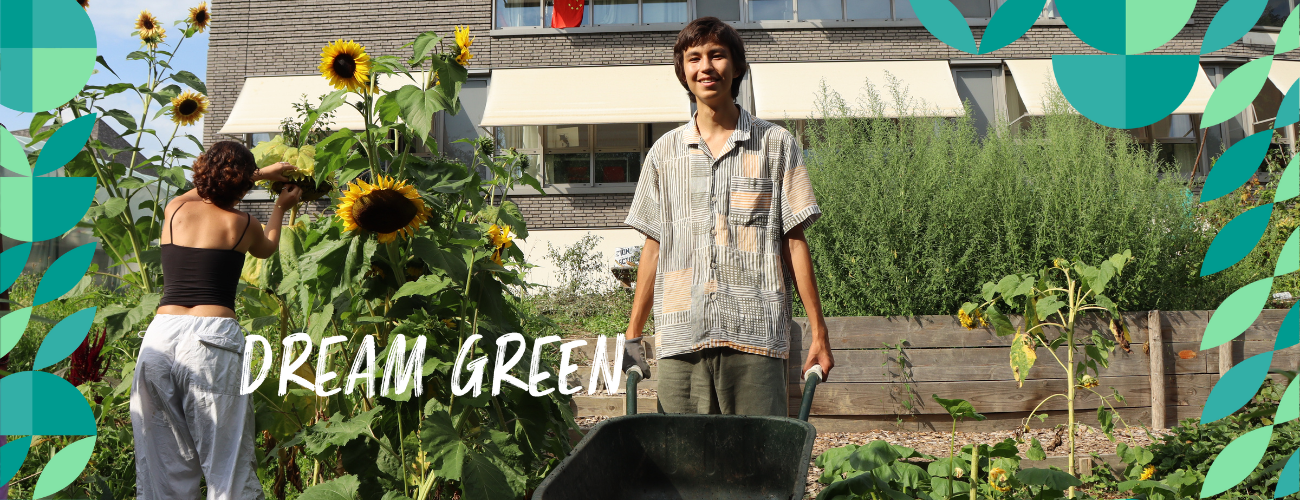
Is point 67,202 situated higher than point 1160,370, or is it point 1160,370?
point 67,202

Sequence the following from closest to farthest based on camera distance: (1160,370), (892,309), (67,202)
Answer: (67,202), (1160,370), (892,309)

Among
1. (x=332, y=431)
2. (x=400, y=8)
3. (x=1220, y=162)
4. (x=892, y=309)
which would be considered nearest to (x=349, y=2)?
(x=400, y=8)

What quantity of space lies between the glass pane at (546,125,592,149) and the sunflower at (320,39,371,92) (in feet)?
32.1

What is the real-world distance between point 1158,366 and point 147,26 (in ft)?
17.9

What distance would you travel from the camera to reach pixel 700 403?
2068 millimetres

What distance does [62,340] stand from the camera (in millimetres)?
1221

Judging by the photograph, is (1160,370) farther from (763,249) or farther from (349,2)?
(349,2)

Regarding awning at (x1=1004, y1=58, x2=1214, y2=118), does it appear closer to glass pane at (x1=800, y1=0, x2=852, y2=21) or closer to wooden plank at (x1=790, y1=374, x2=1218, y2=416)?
glass pane at (x1=800, y1=0, x2=852, y2=21)

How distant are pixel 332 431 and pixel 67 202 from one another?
1074mm

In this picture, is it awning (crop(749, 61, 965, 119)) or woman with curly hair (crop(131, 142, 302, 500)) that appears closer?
woman with curly hair (crop(131, 142, 302, 500))

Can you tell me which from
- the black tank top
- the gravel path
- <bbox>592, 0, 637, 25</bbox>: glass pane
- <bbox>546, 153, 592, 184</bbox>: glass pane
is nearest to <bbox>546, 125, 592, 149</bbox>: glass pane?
<bbox>546, 153, 592, 184</bbox>: glass pane

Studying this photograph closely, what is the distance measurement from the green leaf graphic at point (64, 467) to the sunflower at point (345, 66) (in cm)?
132

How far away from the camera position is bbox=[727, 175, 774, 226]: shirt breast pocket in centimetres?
206

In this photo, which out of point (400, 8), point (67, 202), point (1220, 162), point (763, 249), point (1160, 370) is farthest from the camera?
point (400, 8)
